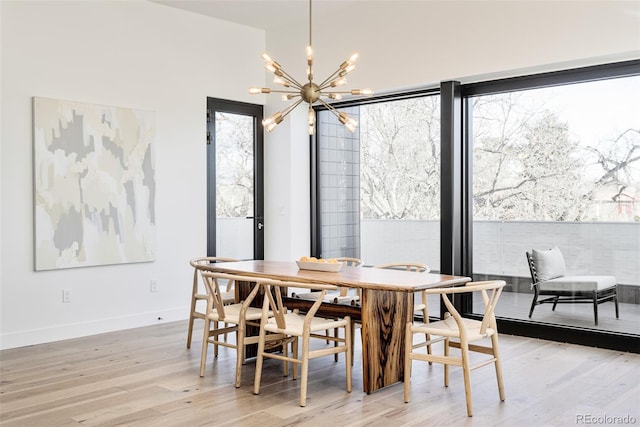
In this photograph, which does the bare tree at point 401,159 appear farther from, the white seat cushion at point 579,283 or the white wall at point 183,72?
the white seat cushion at point 579,283

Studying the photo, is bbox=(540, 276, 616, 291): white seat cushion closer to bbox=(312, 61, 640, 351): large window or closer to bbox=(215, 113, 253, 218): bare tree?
bbox=(312, 61, 640, 351): large window

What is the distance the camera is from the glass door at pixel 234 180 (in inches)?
272

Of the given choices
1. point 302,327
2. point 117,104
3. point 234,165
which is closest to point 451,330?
point 302,327

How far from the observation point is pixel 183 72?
6578mm

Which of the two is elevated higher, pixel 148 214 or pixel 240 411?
pixel 148 214

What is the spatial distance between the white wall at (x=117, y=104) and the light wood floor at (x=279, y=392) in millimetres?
629

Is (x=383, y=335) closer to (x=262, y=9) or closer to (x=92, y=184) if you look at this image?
(x=92, y=184)

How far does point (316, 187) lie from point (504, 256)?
2.44 metres

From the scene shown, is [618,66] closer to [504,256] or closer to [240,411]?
[504,256]

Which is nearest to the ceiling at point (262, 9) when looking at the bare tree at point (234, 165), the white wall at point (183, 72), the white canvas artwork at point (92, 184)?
the white wall at point (183, 72)

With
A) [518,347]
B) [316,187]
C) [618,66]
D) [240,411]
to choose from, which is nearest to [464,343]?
[240,411]

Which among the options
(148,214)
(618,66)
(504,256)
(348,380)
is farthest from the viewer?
(148,214)

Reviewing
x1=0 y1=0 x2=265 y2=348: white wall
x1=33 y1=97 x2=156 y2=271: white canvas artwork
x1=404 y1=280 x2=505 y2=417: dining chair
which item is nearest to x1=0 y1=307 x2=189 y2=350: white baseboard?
x1=0 y1=0 x2=265 y2=348: white wall

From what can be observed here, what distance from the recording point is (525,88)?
5.53 meters
